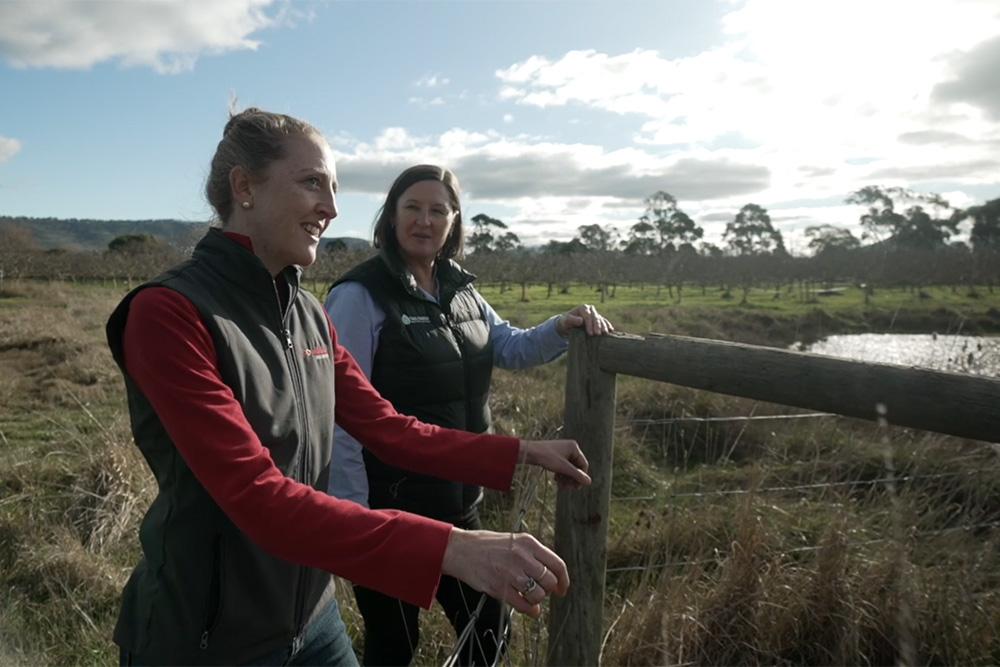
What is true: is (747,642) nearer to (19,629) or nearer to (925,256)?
(19,629)

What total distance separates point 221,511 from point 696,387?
1411mm

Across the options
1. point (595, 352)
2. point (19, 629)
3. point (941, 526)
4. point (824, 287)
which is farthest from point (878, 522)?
point (824, 287)

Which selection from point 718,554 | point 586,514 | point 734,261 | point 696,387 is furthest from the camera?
point 734,261

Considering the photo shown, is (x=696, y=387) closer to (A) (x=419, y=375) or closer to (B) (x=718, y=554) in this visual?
(A) (x=419, y=375)

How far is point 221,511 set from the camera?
4.44ft

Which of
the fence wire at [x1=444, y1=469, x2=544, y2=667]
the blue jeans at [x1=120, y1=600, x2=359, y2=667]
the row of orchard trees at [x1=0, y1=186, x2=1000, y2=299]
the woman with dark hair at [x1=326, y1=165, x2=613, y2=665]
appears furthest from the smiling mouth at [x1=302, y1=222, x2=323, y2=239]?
the row of orchard trees at [x1=0, y1=186, x2=1000, y2=299]

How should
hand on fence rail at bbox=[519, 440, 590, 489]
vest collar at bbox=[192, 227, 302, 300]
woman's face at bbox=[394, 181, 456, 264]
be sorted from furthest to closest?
woman's face at bbox=[394, 181, 456, 264] → hand on fence rail at bbox=[519, 440, 590, 489] → vest collar at bbox=[192, 227, 302, 300]

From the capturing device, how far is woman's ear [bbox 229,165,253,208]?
1.59 m

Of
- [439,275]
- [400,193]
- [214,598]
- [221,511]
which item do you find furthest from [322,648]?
[400,193]

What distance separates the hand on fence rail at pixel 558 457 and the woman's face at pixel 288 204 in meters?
0.79

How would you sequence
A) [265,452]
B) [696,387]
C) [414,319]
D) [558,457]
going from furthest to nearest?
1. [414,319]
2. [696,387]
3. [558,457]
4. [265,452]

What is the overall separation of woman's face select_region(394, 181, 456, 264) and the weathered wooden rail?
2.41 feet

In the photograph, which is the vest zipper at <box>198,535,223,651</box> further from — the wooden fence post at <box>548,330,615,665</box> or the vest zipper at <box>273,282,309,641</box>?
the wooden fence post at <box>548,330,615,665</box>

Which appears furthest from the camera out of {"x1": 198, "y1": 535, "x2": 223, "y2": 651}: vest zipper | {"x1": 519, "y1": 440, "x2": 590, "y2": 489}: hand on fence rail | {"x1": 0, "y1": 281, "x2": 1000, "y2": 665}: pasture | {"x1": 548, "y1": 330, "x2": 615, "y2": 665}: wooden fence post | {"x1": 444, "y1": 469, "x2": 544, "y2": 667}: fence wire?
{"x1": 0, "y1": 281, "x2": 1000, "y2": 665}: pasture
